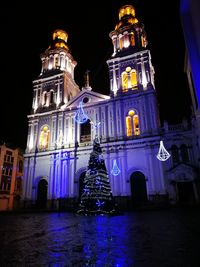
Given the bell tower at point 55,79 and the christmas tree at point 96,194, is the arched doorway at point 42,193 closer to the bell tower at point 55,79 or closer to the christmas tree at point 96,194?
the bell tower at point 55,79

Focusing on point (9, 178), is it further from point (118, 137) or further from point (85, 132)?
point (118, 137)

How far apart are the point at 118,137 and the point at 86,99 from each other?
7.09m

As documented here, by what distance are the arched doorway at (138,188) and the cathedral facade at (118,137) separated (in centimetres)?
10

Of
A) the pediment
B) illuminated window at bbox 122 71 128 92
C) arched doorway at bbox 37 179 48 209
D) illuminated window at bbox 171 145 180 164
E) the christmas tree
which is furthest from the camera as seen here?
the pediment

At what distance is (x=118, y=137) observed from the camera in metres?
22.0

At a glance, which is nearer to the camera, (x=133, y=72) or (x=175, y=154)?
(x=175, y=154)

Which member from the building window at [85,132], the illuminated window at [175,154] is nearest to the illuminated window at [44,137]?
the building window at [85,132]

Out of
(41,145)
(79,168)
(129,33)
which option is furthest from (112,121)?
(129,33)

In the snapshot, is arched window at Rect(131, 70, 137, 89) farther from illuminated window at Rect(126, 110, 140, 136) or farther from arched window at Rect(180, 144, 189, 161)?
arched window at Rect(180, 144, 189, 161)

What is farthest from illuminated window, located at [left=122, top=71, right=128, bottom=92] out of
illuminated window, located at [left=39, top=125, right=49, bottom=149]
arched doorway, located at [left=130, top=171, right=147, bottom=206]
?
illuminated window, located at [left=39, top=125, right=49, bottom=149]

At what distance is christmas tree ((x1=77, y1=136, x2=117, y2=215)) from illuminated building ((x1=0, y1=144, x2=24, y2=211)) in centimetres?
2048

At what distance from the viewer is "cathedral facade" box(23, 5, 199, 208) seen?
1988 cm

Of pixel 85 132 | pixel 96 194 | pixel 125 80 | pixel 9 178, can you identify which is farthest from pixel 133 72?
pixel 9 178

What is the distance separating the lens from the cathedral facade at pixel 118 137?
65.2 ft
